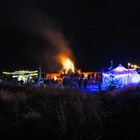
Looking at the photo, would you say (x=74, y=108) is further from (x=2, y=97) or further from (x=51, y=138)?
(x=2, y=97)

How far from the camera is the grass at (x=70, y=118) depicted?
32.2ft

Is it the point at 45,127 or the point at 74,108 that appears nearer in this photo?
the point at 45,127

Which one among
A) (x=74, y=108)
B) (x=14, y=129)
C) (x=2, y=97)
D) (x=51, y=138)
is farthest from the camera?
(x=2, y=97)

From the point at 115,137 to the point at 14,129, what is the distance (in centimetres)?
254

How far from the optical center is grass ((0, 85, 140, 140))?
9821 millimetres

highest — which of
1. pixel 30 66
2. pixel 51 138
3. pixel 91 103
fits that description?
pixel 30 66

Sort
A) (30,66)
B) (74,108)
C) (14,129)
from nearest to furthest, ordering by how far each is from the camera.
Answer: (14,129)
(74,108)
(30,66)

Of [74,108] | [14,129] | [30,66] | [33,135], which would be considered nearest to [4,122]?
[14,129]

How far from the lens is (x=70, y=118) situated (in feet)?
34.2

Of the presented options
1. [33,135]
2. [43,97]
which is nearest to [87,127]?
[33,135]

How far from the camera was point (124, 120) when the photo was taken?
10625mm

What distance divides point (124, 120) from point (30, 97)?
3.72 meters

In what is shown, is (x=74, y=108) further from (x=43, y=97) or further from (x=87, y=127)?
(x=43, y=97)

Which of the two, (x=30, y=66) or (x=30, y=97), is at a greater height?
(x=30, y=66)
